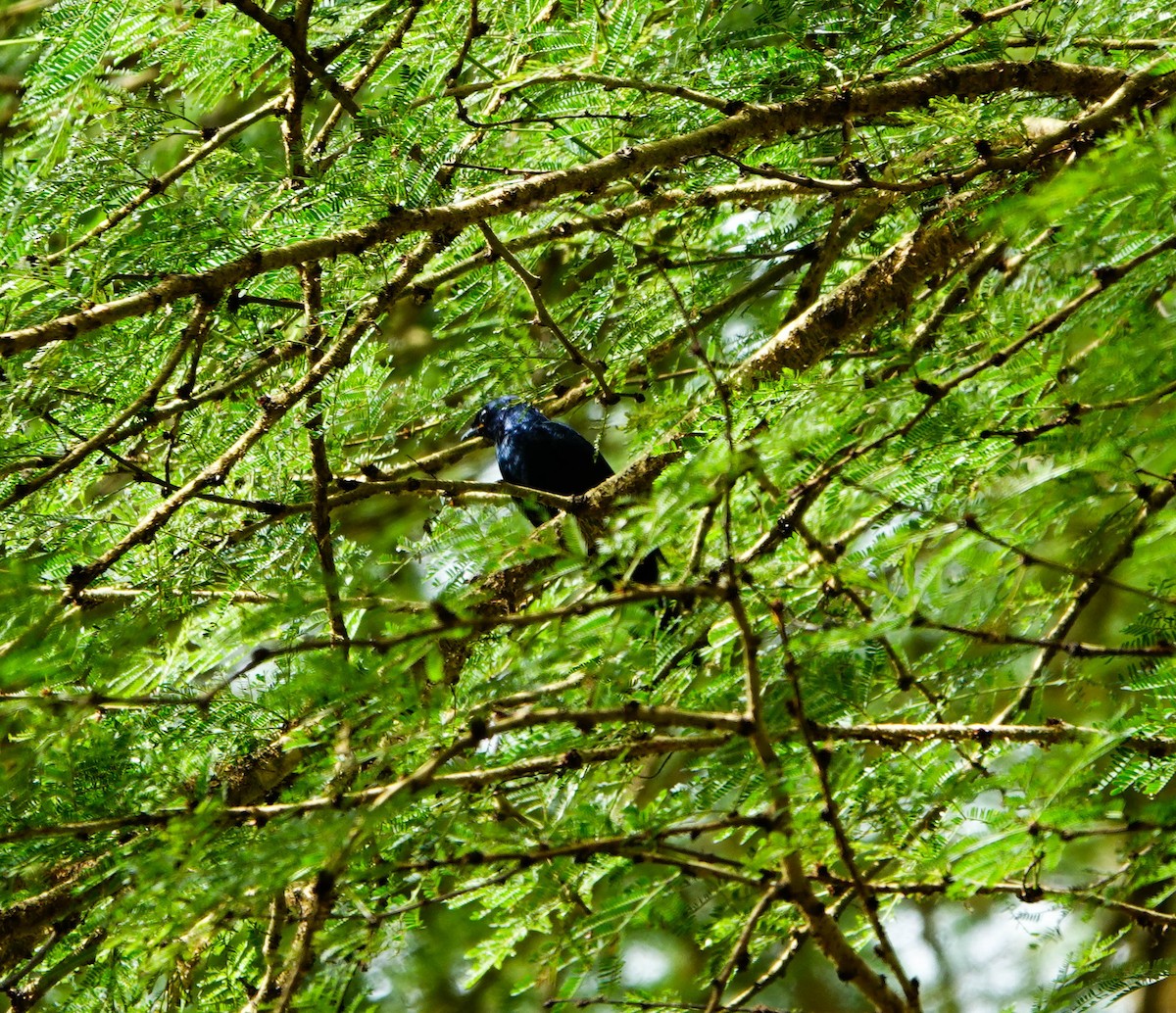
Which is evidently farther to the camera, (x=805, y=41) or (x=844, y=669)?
(x=805, y=41)

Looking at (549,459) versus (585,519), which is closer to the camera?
(585,519)

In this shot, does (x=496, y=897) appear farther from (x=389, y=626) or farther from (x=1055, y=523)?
(x=1055, y=523)

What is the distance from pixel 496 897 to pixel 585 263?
2.28 meters

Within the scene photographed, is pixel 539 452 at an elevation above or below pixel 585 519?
below

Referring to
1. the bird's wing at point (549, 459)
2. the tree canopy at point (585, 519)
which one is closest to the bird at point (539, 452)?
the bird's wing at point (549, 459)

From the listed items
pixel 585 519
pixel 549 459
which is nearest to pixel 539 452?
pixel 549 459

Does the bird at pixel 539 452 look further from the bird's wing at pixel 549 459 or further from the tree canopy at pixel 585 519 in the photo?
the tree canopy at pixel 585 519

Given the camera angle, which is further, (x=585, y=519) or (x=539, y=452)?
(x=539, y=452)

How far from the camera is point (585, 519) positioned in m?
3.47

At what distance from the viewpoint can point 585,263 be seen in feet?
13.5

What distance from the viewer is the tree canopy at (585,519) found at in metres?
2.00

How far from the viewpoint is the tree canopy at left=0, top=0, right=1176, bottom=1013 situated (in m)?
2.00

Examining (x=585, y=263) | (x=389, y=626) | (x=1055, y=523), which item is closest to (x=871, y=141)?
(x=585, y=263)

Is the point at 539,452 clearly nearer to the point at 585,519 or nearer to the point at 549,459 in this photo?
the point at 549,459
